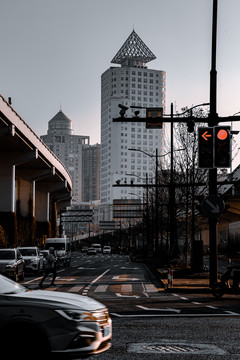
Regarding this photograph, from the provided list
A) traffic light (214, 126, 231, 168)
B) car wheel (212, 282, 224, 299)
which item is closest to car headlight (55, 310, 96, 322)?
traffic light (214, 126, 231, 168)

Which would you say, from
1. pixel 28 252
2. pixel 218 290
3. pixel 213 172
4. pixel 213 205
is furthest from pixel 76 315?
pixel 28 252

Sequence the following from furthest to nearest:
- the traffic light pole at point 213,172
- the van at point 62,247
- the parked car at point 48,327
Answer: the van at point 62,247 < the traffic light pole at point 213,172 < the parked car at point 48,327

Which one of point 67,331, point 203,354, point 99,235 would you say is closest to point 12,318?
point 67,331

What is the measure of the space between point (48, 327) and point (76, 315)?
1.29ft


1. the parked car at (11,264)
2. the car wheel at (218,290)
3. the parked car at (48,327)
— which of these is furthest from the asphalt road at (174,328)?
the parked car at (11,264)

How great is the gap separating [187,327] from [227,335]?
4.06 ft

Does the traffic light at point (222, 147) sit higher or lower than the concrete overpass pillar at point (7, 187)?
lower

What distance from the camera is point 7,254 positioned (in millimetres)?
29562

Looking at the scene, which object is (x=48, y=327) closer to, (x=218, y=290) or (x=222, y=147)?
(x=222, y=147)

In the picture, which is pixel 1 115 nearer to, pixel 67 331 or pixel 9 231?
pixel 9 231

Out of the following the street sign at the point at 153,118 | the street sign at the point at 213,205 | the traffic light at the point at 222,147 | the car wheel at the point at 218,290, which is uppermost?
the street sign at the point at 153,118

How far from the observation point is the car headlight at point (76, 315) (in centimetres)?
718

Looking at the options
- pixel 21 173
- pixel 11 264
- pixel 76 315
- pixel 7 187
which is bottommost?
pixel 11 264

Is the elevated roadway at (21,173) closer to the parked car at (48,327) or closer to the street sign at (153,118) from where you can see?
the street sign at (153,118)
